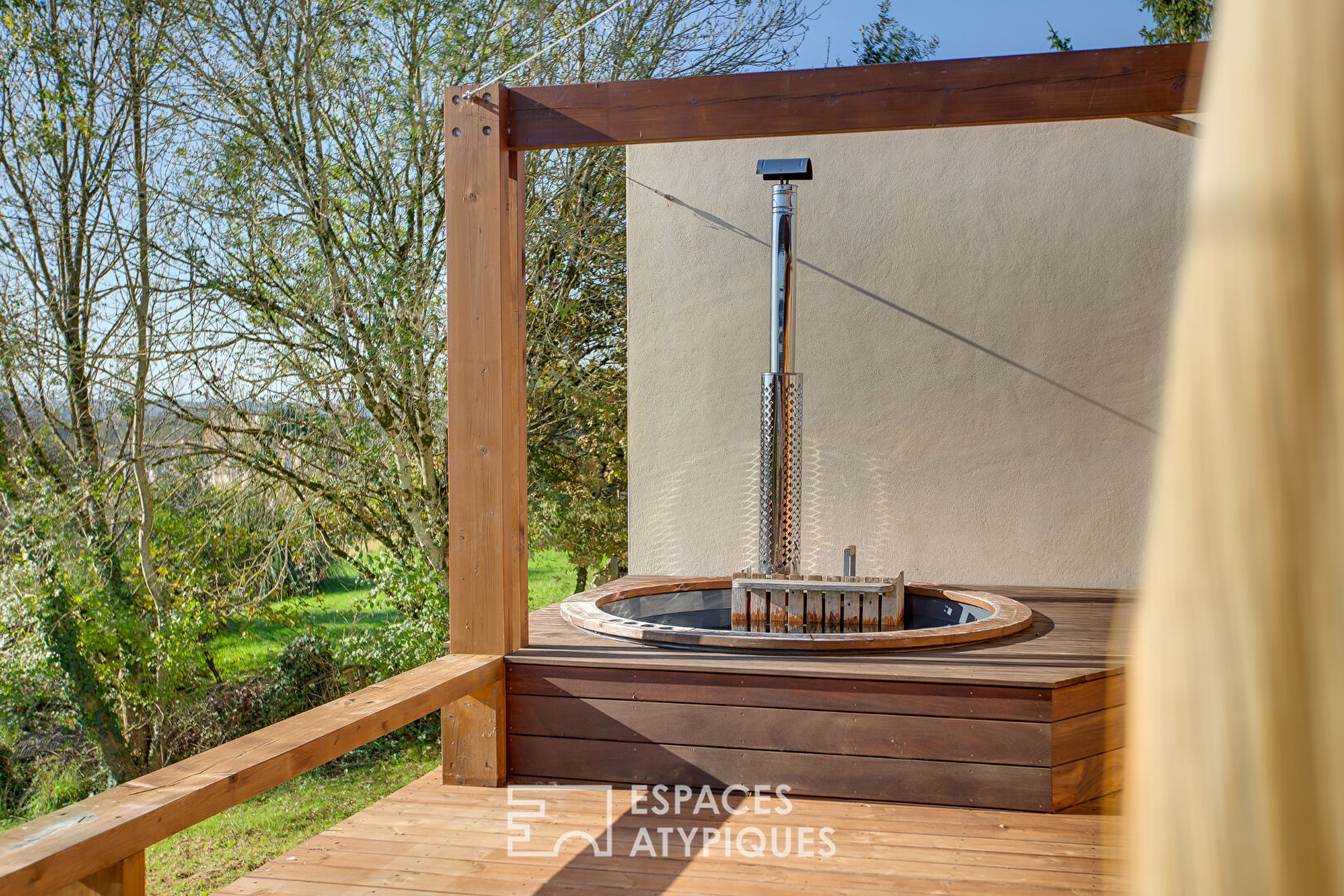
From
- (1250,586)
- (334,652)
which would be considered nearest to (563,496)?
(334,652)

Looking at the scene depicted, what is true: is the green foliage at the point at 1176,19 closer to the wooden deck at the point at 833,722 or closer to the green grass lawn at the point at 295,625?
the green grass lawn at the point at 295,625

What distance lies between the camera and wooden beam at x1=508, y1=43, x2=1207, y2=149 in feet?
10.1

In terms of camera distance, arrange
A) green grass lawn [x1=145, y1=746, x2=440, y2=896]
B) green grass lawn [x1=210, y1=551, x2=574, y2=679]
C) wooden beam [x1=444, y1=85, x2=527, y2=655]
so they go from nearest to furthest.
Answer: wooden beam [x1=444, y1=85, x2=527, y2=655], green grass lawn [x1=145, y1=746, x2=440, y2=896], green grass lawn [x1=210, y1=551, x2=574, y2=679]

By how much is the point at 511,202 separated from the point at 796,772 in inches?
77.9

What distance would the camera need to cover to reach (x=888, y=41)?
29.0 ft

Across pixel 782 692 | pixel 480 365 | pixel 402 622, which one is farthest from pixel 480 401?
pixel 402 622

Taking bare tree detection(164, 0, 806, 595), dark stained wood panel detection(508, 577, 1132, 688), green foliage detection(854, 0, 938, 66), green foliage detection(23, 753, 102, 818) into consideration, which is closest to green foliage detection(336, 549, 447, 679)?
bare tree detection(164, 0, 806, 595)

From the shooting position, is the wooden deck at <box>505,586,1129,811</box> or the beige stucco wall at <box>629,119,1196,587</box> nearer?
the wooden deck at <box>505,586,1129,811</box>

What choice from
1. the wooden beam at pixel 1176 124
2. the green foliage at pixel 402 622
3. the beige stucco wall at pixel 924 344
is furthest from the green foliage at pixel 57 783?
the wooden beam at pixel 1176 124

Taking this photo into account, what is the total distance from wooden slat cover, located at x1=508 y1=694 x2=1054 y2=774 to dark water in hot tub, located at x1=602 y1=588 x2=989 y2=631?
1014 millimetres

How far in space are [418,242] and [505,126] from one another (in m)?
4.20

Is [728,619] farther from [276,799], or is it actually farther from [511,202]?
[276,799]

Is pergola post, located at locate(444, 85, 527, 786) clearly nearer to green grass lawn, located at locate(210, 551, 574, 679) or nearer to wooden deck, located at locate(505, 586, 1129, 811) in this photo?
wooden deck, located at locate(505, 586, 1129, 811)

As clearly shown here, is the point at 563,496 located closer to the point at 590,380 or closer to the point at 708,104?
the point at 590,380
